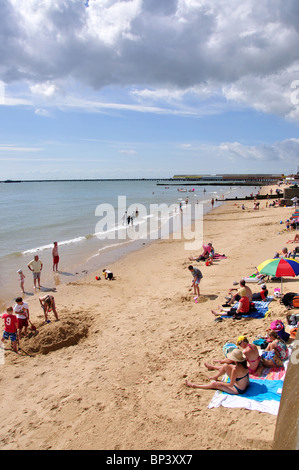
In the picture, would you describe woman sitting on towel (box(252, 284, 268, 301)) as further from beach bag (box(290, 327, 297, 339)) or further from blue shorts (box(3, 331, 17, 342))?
blue shorts (box(3, 331, 17, 342))

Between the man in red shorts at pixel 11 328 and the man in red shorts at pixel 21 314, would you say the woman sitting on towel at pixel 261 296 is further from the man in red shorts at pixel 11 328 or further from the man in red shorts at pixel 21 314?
the man in red shorts at pixel 11 328

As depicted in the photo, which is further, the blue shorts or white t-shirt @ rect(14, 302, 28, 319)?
white t-shirt @ rect(14, 302, 28, 319)

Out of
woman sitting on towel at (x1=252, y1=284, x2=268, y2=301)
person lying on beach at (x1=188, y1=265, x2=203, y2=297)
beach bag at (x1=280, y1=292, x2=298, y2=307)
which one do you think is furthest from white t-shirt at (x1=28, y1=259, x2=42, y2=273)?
beach bag at (x1=280, y1=292, x2=298, y2=307)

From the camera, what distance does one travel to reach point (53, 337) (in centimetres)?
803

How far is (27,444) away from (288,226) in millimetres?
19589

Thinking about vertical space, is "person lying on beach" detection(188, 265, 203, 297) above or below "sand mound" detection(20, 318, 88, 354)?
above

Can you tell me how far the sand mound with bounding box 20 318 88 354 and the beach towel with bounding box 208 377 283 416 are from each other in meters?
4.16

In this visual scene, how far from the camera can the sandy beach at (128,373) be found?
4609mm

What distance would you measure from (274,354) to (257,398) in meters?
1.09

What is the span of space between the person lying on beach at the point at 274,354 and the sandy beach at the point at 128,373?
0.88 m

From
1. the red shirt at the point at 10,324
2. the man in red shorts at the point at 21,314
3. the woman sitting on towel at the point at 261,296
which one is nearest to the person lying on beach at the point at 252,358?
the woman sitting on towel at the point at 261,296

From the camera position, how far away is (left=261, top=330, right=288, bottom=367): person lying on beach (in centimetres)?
587

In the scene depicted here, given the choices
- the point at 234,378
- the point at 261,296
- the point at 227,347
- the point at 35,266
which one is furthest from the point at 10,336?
the point at 261,296

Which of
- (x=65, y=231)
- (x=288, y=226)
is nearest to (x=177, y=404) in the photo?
(x=288, y=226)
